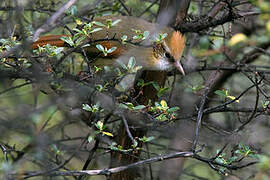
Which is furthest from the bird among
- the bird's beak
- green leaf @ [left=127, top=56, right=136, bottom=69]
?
green leaf @ [left=127, top=56, right=136, bottom=69]

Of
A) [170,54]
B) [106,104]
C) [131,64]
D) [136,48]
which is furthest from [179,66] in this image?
[106,104]

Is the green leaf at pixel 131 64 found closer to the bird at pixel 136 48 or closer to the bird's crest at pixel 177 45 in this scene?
the bird at pixel 136 48

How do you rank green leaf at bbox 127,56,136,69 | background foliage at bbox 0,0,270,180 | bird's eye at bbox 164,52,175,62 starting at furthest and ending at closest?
bird's eye at bbox 164,52,175,62 → green leaf at bbox 127,56,136,69 → background foliage at bbox 0,0,270,180

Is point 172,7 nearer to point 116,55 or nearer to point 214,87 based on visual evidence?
point 116,55

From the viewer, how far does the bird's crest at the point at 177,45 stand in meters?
3.76

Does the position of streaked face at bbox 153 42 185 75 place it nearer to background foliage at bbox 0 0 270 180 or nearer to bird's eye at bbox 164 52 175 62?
bird's eye at bbox 164 52 175 62

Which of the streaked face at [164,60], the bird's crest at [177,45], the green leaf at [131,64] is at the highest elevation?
the green leaf at [131,64]

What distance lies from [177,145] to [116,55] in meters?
1.09

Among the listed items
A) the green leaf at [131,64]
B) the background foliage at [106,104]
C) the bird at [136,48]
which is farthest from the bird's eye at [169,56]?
the green leaf at [131,64]

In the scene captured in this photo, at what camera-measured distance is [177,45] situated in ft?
12.6

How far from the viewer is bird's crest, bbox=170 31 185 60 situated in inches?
148

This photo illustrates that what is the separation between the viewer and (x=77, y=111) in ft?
9.67

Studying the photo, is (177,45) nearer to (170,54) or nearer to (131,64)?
(170,54)

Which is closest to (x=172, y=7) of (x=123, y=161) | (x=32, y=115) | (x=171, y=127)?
(x=171, y=127)
